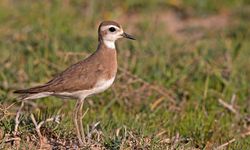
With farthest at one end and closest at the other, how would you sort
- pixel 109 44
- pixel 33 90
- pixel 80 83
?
pixel 109 44 → pixel 80 83 → pixel 33 90

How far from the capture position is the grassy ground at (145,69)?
6.33m

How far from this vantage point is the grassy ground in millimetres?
6328

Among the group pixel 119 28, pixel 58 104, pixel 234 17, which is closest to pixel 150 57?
pixel 58 104

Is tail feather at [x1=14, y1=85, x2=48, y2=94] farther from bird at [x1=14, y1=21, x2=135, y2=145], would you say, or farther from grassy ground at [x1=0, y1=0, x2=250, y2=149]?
grassy ground at [x1=0, y1=0, x2=250, y2=149]

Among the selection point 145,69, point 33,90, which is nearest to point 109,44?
point 33,90

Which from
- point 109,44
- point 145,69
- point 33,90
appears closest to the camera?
point 33,90

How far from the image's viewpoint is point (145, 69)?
8.73 meters

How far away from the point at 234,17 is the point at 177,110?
13.5 feet

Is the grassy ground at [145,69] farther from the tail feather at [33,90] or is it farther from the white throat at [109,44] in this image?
the white throat at [109,44]

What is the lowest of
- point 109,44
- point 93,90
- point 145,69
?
point 145,69

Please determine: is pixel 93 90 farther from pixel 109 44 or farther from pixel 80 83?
pixel 109 44

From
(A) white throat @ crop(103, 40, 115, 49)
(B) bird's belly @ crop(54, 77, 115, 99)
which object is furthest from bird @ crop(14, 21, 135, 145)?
(A) white throat @ crop(103, 40, 115, 49)

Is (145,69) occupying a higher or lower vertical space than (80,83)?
lower

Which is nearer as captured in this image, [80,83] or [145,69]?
[80,83]
